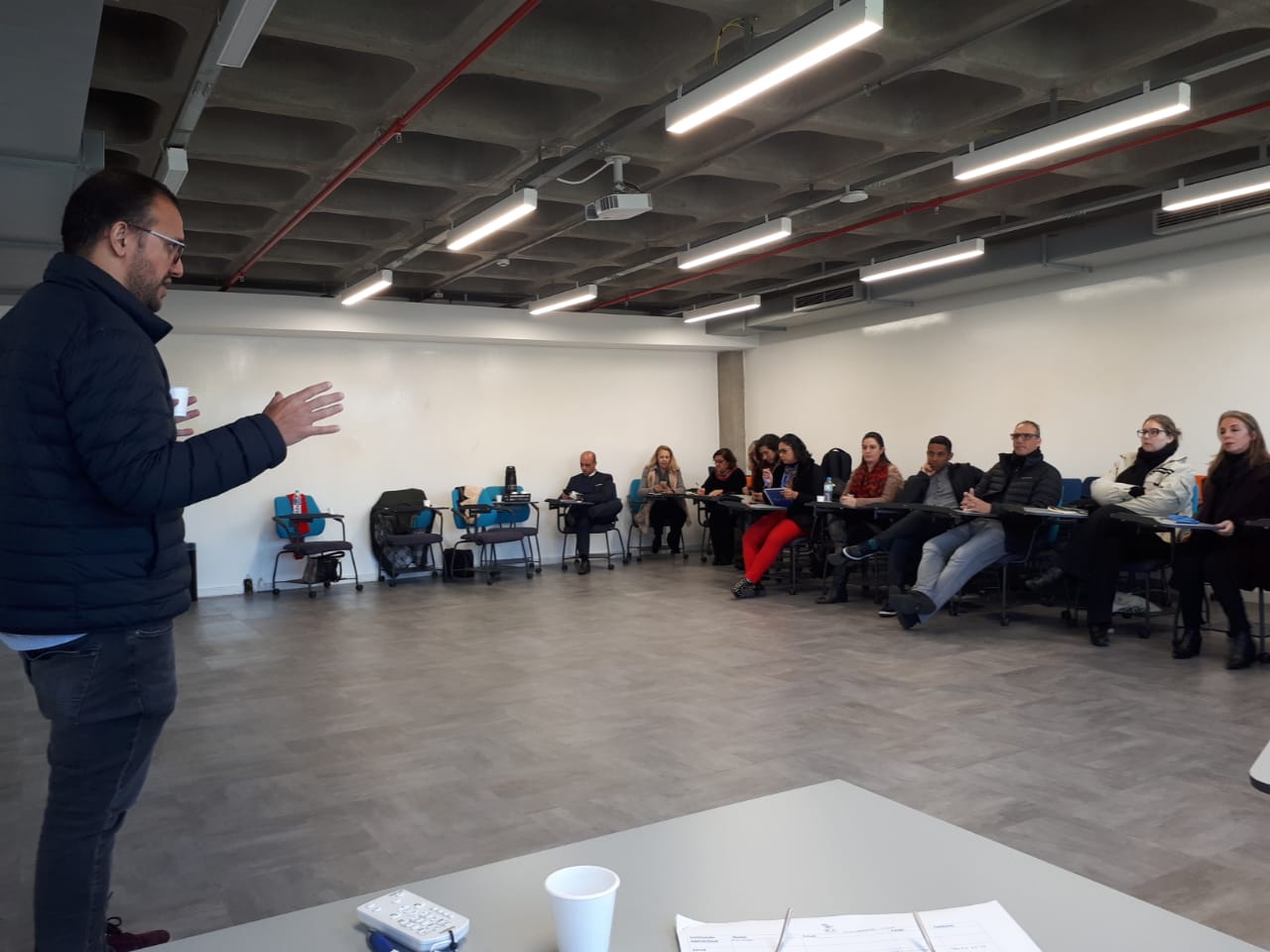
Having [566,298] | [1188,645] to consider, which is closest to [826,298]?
[566,298]

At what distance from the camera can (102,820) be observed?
70.4 inches

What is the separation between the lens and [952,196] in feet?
23.0

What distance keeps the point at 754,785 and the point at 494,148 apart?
14.7 feet

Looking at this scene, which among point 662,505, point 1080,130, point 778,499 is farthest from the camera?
point 662,505

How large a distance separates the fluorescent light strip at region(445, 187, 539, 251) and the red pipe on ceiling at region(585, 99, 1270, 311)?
109 inches

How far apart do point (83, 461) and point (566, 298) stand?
27.4 feet

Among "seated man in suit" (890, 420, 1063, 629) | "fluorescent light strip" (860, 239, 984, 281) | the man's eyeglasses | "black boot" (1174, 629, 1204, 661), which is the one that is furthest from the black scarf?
the man's eyeglasses

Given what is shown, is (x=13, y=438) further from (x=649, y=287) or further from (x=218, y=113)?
(x=649, y=287)

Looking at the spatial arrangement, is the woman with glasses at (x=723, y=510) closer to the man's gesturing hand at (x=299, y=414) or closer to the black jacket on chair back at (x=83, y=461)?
the man's gesturing hand at (x=299, y=414)

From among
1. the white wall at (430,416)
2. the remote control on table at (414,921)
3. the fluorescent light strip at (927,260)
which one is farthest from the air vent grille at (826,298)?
the remote control on table at (414,921)

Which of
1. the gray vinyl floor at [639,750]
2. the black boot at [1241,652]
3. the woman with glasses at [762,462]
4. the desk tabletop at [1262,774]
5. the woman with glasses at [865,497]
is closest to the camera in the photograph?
the desk tabletop at [1262,774]

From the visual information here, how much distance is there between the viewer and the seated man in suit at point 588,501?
1073 centimetres

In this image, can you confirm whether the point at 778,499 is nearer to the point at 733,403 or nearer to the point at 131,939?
the point at 733,403

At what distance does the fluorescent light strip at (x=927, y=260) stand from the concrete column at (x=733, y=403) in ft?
13.0
